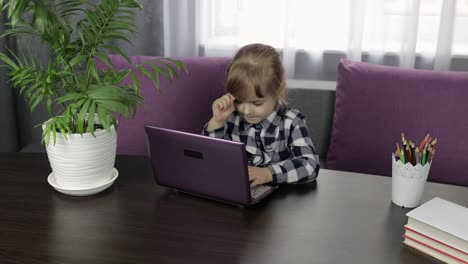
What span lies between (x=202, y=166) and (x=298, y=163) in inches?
11.6

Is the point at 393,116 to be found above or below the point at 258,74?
below

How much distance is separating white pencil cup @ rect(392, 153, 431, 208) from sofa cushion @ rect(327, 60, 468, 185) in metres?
0.62

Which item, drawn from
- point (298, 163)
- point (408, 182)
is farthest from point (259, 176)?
point (408, 182)

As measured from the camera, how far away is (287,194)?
4.29 ft

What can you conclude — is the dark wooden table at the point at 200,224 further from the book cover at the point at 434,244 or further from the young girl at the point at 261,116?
the young girl at the point at 261,116

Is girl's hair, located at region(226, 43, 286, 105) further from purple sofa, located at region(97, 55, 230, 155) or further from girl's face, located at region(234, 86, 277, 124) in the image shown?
purple sofa, located at region(97, 55, 230, 155)

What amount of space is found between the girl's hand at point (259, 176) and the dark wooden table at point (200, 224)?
44 mm

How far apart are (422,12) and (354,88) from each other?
18.3 inches

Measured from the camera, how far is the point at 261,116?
1.52 m

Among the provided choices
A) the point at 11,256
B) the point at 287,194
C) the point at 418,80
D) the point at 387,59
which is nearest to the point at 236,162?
the point at 287,194

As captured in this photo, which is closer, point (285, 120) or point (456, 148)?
point (285, 120)

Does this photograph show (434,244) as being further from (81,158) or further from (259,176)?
(81,158)

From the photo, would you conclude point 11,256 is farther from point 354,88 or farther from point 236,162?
point 354,88

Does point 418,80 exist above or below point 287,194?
above
